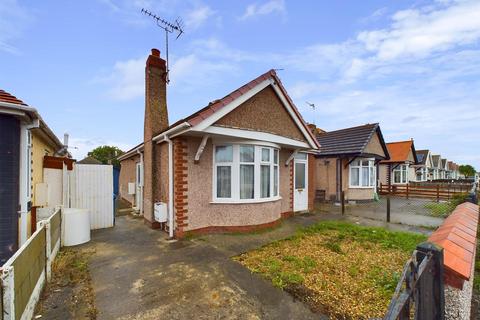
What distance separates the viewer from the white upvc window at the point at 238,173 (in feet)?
23.8

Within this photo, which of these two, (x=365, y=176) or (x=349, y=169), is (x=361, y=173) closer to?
(x=365, y=176)

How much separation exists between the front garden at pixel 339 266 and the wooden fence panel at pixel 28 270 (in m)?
3.59

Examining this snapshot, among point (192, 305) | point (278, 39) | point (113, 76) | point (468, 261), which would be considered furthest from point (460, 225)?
point (113, 76)

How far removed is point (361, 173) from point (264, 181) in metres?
10.6

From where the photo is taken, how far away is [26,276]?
2.93 m

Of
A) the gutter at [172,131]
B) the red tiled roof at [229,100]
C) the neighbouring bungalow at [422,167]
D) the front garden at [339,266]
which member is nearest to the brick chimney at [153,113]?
the gutter at [172,131]

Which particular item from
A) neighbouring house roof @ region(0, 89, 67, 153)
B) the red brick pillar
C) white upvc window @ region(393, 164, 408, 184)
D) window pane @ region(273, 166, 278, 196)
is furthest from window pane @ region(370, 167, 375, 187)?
neighbouring house roof @ region(0, 89, 67, 153)

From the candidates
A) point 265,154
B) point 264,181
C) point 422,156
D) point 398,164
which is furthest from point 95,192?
point 422,156

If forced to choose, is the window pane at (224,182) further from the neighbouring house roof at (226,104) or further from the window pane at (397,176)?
the window pane at (397,176)

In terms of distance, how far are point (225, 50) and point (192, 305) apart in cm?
1126

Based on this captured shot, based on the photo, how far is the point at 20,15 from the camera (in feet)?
19.6

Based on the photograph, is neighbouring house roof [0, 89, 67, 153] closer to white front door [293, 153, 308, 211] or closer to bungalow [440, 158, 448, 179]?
white front door [293, 153, 308, 211]

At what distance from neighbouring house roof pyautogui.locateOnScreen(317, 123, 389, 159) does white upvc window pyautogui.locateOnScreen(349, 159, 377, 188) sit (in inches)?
48.3

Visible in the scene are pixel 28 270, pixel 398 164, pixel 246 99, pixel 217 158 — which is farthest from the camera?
pixel 398 164
